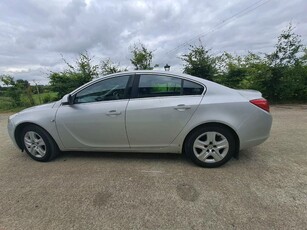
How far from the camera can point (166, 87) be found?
3.04 metres

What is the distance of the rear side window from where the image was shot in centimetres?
300

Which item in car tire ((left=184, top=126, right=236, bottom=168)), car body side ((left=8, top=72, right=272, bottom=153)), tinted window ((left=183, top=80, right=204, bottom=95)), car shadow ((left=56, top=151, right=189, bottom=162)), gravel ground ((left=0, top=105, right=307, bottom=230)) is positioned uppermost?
tinted window ((left=183, top=80, right=204, bottom=95))

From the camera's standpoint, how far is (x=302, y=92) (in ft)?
28.9

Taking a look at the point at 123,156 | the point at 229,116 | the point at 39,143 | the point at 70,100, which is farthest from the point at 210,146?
the point at 39,143

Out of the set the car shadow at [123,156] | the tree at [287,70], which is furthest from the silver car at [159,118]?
the tree at [287,70]

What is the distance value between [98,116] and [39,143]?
47.0 inches

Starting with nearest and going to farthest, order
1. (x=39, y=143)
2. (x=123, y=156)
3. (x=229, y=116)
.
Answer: (x=229, y=116), (x=39, y=143), (x=123, y=156)

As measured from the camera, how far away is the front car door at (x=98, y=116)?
3073 mm

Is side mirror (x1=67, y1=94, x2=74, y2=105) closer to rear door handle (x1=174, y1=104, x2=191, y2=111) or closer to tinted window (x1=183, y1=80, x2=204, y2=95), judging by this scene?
rear door handle (x1=174, y1=104, x2=191, y2=111)

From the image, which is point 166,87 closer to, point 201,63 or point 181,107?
point 181,107

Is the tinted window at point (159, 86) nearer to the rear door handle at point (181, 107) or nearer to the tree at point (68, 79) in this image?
the rear door handle at point (181, 107)

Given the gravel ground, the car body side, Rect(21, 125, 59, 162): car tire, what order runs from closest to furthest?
the gravel ground < the car body side < Rect(21, 125, 59, 162): car tire

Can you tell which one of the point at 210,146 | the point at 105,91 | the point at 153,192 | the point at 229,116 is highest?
the point at 105,91

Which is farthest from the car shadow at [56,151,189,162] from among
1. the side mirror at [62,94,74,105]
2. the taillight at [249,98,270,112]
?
the taillight at [249,98,270,112]
